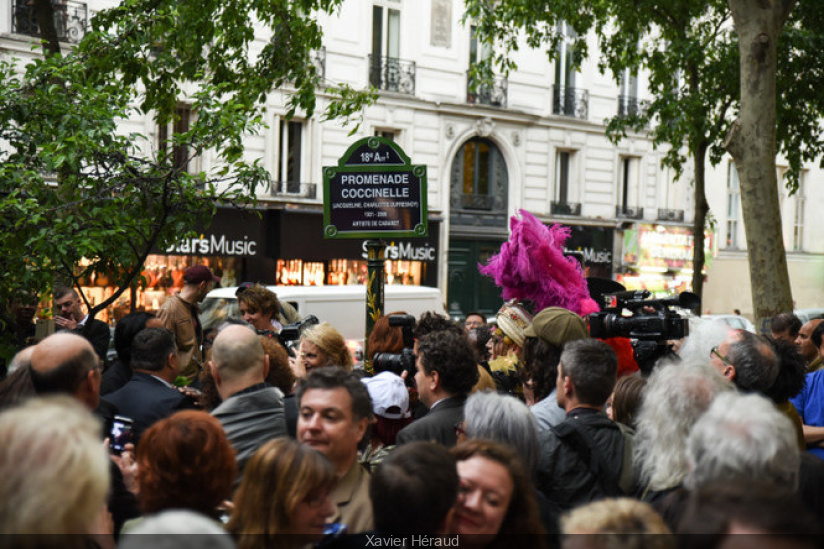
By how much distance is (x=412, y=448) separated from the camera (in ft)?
9.99

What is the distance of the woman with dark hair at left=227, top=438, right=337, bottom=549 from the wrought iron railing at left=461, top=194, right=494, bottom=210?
76.6 ft

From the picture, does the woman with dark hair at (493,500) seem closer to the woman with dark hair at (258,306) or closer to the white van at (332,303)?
the woman with dark hair at (258,306)

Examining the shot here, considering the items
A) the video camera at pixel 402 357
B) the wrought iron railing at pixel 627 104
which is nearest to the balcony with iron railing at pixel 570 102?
the wrought iron railing at pixel 627 104

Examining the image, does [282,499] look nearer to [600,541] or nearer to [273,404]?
[600,541]

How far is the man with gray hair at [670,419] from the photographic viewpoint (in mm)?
3670

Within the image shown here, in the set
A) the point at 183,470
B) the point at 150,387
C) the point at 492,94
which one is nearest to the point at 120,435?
the point at 150,387

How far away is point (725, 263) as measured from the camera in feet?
105

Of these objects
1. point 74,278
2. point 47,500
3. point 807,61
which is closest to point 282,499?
point 47,500

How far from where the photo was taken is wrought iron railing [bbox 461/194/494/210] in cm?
2617

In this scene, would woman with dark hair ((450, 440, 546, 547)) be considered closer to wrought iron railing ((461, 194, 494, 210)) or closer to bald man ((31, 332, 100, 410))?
bald man ((31, 332, 100, 410))

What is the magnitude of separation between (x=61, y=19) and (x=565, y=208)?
15.3 m

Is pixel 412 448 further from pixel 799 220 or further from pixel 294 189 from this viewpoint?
pixel 799 220

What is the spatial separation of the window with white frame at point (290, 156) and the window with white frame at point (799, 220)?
67.2 ft

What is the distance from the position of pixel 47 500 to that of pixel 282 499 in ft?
2.97
